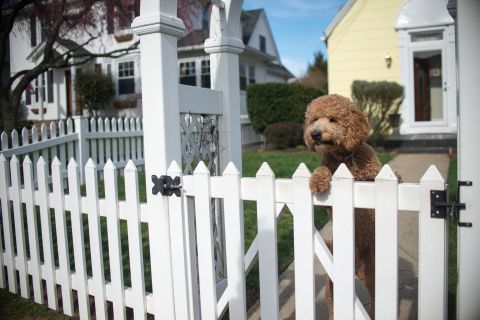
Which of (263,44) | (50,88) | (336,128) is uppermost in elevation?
(263,44)

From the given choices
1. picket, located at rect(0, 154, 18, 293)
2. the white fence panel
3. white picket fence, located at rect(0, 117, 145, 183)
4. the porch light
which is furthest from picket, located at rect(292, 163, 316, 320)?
the porch light

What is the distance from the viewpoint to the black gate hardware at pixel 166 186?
89.6 inches

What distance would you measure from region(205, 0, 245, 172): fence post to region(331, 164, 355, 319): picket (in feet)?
4.34

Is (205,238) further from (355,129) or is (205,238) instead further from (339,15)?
(339,15)

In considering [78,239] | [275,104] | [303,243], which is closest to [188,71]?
[275,104]

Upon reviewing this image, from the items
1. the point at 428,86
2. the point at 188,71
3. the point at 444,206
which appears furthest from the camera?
the point at 188,71

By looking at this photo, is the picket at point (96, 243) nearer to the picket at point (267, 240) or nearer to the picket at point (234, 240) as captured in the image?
the picket at point (234, 240)

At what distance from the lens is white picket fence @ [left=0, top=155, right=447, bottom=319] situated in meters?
1.67

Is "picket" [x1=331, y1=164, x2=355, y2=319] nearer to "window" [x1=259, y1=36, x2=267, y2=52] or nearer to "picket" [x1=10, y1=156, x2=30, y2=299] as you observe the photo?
"picket" [x1=10, y1=156, x2=30, y2=299]

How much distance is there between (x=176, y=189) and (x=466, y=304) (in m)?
1.49

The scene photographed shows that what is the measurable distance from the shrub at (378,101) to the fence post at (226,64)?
826cm

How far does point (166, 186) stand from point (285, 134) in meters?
10.6

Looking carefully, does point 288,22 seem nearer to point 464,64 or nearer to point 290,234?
point 290,234

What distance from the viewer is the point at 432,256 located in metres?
1.64
